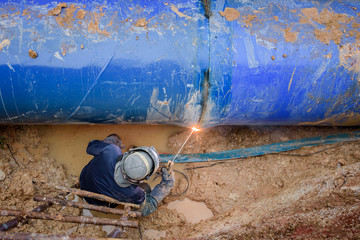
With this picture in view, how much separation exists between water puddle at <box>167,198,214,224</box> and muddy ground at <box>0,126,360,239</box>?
24 mm

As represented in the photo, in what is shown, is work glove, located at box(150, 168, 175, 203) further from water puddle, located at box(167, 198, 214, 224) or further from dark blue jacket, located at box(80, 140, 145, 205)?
water puddle, located at box(167, 198, 214, 224)

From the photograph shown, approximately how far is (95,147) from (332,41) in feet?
8.99

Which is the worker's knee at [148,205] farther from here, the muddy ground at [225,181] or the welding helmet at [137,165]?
the welding helmet at [137,165]

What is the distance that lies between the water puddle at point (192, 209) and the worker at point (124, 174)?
1.16ft

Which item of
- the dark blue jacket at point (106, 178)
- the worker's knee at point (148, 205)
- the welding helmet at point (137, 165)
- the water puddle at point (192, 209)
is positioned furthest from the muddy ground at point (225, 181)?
the welding helmet at point (137, 165)

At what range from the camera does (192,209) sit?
365cm

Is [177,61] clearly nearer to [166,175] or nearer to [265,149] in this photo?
[166,175]

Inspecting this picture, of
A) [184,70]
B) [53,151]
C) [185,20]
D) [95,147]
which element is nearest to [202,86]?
[184,70]

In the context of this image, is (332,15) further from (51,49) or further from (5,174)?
(5,174)

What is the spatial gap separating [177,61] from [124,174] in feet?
3.93

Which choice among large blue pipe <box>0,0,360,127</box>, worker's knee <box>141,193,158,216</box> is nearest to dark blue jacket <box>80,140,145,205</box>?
worker's knee <box>141,193,158,216</box>

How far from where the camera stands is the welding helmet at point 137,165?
2658 mm

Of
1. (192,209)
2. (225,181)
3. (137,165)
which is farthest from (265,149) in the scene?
(137,165)

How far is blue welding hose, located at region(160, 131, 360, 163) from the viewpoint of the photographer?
369 centimetres
